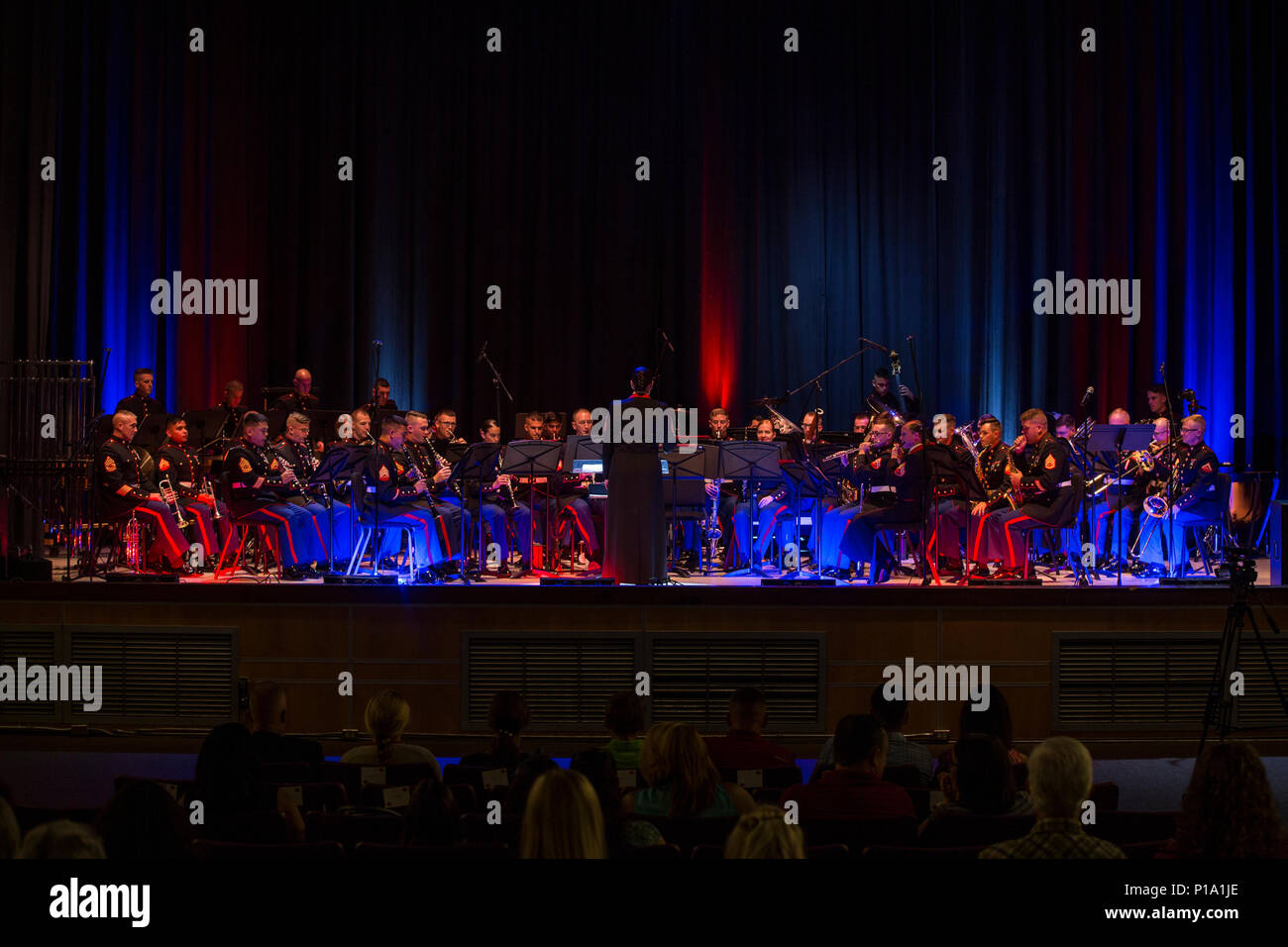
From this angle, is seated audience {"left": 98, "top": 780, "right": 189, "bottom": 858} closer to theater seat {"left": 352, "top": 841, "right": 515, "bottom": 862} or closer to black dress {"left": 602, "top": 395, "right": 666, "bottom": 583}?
theater seat {"left": 352, "top": 841, "right": 515, "bottom": 862}

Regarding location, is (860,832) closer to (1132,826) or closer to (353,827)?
(1132,826)

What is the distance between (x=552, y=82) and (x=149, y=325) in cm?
532

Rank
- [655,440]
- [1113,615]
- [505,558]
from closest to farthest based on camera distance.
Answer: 1. [1113,615]
2. [655,440]
3. [505,558]

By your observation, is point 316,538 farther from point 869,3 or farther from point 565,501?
point 869,3

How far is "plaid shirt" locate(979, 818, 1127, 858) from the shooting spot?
11.0 ft

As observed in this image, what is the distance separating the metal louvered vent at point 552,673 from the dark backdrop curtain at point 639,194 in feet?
21.6

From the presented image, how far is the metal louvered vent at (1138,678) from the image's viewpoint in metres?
8.09

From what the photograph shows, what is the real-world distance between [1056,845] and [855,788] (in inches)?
37.8

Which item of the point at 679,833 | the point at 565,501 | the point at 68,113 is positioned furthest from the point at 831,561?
the point at 68,113

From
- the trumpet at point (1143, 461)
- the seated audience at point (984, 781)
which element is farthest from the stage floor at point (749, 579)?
the seated audience at point (984, 781)

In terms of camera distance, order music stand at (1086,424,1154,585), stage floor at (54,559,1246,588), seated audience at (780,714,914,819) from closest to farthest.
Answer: seated audience at (780,714,914,819) < stage floor at (54,559,1246,588) < music stand at (1086,424,1154,585)

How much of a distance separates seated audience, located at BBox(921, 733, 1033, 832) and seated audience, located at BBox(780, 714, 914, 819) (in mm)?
176

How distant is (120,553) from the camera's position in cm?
997

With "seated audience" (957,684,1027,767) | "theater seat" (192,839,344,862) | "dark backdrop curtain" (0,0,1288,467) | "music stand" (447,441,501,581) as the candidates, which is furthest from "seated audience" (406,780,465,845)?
"dark backdrop curtain" (0,0,1288,467)
